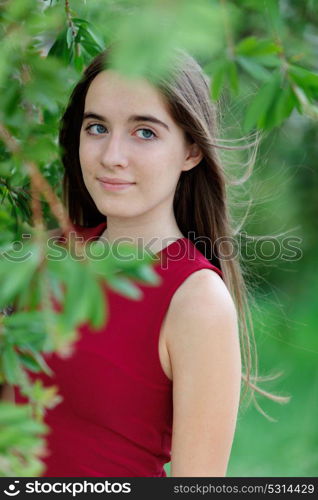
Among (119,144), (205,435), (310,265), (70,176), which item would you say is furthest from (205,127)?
(310,265)

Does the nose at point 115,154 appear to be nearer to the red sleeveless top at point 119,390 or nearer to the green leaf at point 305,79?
the red sleeveless top at point 119,390

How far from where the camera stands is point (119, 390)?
4.44ft

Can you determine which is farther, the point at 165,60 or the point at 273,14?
the point at 273,14

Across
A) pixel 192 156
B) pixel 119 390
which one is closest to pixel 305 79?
pixel 192 156

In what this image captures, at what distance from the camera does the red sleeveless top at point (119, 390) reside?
4.44ft

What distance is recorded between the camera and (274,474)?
366 centimetres

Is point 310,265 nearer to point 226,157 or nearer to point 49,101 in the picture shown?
point 226,157

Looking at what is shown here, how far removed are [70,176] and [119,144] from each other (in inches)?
16.9

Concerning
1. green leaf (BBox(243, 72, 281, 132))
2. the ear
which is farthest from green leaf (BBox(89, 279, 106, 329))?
the ear

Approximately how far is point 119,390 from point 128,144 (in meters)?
0.44

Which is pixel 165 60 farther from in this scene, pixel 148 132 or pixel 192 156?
pixel 192 156

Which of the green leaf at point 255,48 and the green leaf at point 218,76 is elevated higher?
the green leaf at point 218,76
